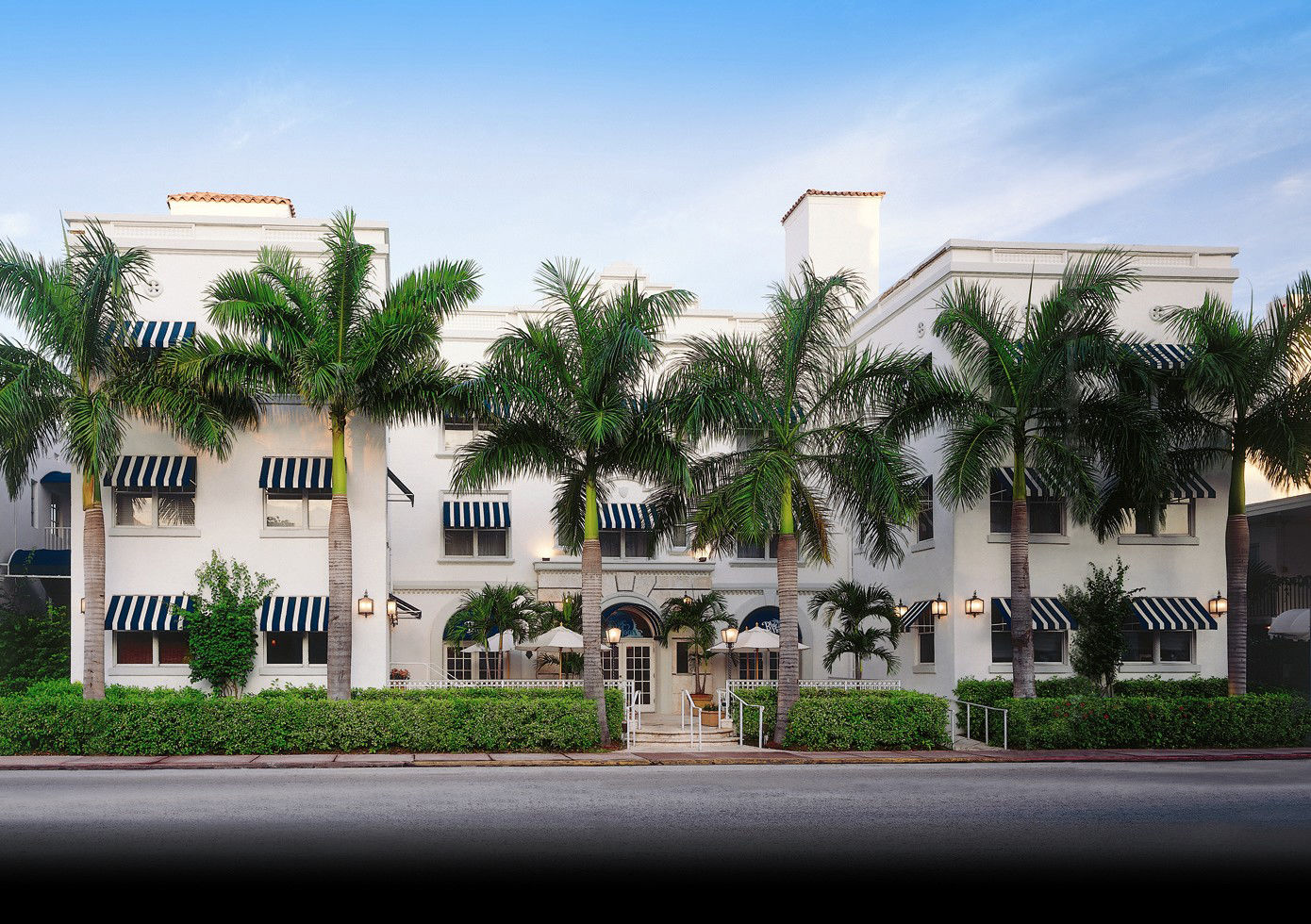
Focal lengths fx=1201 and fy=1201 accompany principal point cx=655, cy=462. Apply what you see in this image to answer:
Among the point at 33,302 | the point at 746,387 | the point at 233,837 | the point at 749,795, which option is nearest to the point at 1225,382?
the point at 746,387

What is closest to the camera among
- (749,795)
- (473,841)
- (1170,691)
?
(473,841)

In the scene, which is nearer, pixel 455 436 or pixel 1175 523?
pixel 1175 523

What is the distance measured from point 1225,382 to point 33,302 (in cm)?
2286

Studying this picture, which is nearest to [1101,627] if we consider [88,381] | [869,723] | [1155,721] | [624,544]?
[1155,721]

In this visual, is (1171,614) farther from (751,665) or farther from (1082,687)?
(751,665)

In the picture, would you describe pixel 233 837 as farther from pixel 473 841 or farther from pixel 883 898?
pixel 883 898

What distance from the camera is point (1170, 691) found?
26781 millimetres

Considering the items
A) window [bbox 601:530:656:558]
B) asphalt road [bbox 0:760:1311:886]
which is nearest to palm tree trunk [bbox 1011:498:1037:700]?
asphalt road [bbox 0:760:1311:886]

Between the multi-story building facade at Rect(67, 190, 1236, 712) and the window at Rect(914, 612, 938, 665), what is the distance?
71mm

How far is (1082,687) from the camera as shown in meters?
25.8

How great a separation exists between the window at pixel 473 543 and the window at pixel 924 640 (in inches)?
433

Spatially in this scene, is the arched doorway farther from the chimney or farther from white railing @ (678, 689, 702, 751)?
the chimney

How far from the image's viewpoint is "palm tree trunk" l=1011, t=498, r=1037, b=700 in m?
24.4

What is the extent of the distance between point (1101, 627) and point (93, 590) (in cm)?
2058
